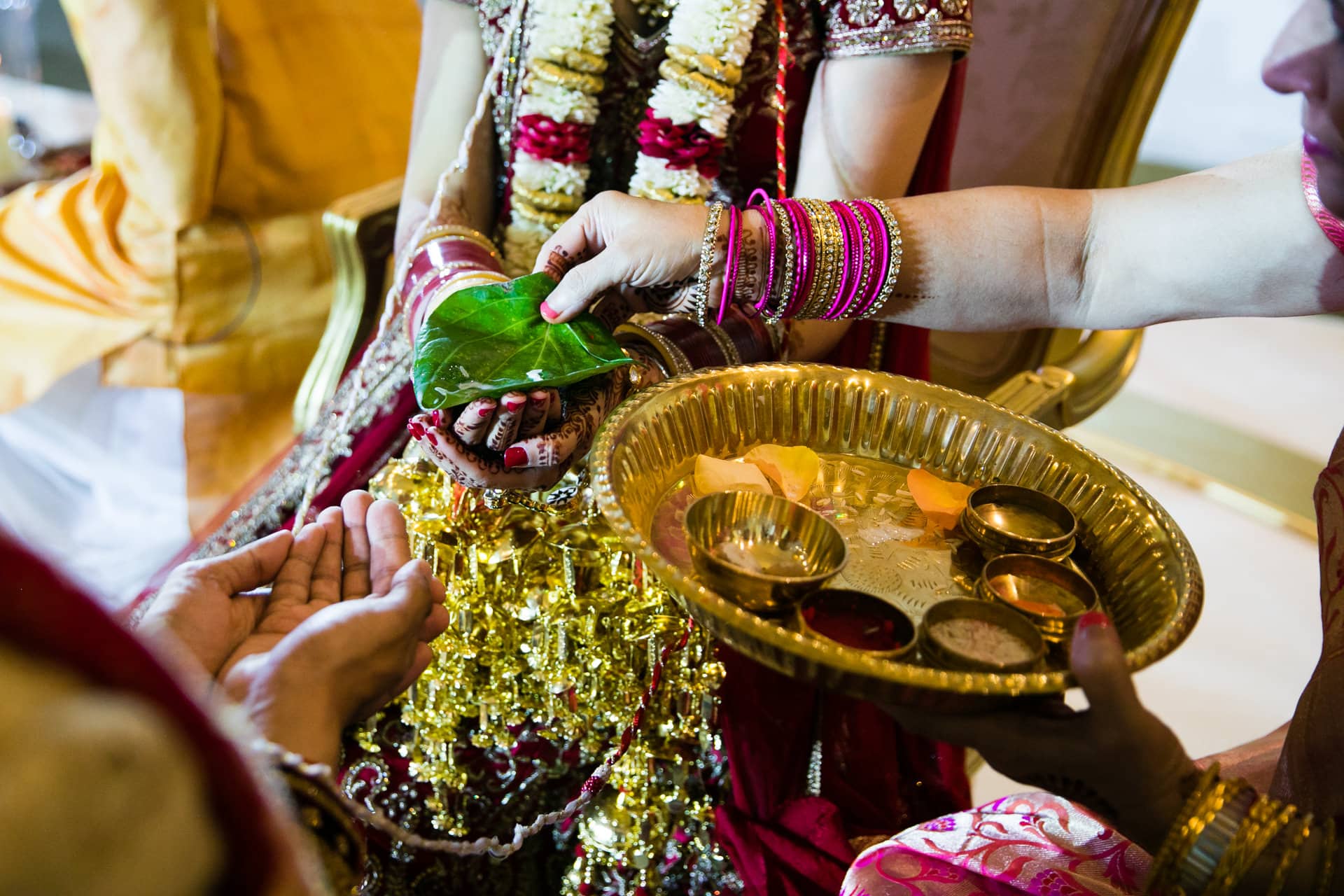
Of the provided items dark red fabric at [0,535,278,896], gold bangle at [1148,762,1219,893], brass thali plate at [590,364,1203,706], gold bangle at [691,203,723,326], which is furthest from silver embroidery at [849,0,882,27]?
dark red fabric at [0,535,278,896]

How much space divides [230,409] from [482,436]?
1.31 m

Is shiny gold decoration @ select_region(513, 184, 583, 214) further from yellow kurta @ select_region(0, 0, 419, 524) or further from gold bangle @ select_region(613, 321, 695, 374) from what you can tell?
yellow kurta @ select_region(0, 0, 419, 524)

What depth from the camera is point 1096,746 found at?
19.7 inches

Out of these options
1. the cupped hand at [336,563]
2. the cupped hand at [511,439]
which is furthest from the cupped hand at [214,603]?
the cupped hand at [511,439]

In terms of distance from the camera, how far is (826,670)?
51cm

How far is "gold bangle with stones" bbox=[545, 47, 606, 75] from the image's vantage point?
0.95 m

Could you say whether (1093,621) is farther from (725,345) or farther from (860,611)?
(725,345)

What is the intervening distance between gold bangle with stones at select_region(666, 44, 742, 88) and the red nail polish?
65 centimetres

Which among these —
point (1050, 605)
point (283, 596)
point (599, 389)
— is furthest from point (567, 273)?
point (1050, 605)

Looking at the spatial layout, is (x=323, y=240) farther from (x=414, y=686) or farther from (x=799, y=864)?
(x=799, y=864)

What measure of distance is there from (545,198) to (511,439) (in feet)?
1.22

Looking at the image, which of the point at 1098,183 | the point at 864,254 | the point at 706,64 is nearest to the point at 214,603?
the point at 864,254

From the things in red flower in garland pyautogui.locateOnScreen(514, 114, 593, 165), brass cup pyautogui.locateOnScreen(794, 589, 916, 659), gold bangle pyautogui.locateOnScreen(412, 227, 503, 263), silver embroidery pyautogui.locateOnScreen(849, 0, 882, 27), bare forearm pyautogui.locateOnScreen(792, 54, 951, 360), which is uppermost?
silver embroidery pyautogui.locateOnScreen(849, 0, 882, 27)

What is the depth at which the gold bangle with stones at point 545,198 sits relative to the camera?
Result: 1015 millimetres
